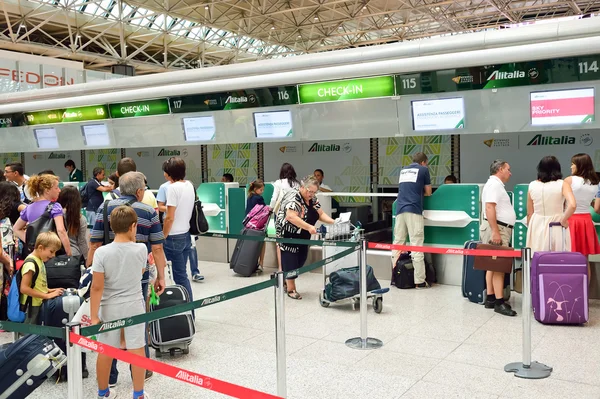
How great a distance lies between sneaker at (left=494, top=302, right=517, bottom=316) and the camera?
6074mm

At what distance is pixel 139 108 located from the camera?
10.2 m

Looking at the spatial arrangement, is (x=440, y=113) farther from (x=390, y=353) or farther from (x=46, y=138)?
(x=46, y=138)

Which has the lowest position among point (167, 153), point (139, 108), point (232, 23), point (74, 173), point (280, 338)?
point (280, 338)

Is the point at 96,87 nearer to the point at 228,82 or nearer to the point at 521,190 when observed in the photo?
the point at 228,82

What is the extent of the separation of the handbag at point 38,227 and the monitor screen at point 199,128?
475 cm

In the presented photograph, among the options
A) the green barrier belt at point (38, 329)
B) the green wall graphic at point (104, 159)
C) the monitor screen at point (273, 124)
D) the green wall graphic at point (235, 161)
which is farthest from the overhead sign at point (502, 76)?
the green wall graphic at point (104, 159)

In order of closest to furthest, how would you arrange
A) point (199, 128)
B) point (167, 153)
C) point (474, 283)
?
point (474, 283), point (199, 128), point (167, 153)

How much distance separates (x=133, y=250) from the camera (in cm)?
370

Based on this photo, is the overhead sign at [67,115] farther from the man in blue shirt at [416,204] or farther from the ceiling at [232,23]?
the man in blue shirt at [416,204]

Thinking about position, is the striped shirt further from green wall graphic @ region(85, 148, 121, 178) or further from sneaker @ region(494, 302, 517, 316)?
green wall graphic @ region(85, 148, 121, 178)

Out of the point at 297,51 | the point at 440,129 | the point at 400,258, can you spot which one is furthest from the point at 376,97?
the point at 297,51

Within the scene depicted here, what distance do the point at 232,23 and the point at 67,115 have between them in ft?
36.5

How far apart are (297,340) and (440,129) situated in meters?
3.60

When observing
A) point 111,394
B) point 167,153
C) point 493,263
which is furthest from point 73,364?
point 167,153
